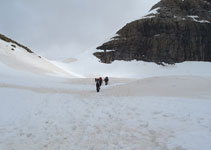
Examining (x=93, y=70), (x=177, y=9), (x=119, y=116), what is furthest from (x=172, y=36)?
(x=119, y=116)

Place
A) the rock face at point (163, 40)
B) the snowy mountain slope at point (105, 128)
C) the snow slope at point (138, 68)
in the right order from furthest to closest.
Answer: the rock face at point (163, 40) < the snow slope at point (138, 68) < the snowy mountain slope at point (105, 128)

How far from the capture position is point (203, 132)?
4.84m

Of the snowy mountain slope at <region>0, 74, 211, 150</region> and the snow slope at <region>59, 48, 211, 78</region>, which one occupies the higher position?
the snow slope at <region>59, 48, 211, 78</region>

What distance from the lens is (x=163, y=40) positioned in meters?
64.8

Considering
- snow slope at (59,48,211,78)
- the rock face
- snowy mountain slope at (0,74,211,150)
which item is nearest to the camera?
snowy mountain slope at (0,74,211,150)

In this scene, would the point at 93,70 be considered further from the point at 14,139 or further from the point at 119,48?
the point at 14,139

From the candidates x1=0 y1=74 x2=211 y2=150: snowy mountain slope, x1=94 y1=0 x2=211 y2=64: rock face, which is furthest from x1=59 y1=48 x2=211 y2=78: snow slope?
x1=0 y1=74 x2=211 y2=150: snowy mountain slope

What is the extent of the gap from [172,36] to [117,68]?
30.0 metres

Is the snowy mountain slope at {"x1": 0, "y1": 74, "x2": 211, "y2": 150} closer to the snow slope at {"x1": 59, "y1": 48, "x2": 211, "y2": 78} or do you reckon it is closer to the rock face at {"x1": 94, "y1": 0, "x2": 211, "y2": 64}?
the snow slope at {"x1": 59, "y1": 48, "x2": 211, "y2": 78}

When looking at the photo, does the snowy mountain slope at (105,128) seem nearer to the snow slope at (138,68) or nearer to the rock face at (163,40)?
the snow slope at (138,68)

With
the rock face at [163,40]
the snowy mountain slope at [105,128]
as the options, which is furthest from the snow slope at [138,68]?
the snowy mountain slope at [105,128]

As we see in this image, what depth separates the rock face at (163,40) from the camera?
63.0 metres

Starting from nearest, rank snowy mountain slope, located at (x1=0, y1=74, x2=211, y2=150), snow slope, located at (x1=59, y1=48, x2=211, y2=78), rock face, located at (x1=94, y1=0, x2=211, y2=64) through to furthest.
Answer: snowy mountain slope, located at (x1=0, y1=74, x2=211, y2=150)
snow slope, located at (x1=59, y1=48, x2=211, y2=78)
rock face, located at (x1=94, y1=0, x2=211, y2=64)

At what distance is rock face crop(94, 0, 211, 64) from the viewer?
6300 cm
